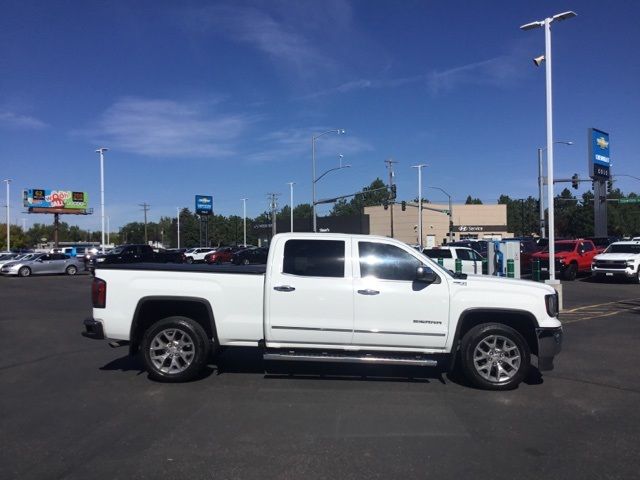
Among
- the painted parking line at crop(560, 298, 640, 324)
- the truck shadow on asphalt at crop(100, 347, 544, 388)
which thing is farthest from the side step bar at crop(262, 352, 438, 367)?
the painted parking line at crop(560, 298, 640, 324)

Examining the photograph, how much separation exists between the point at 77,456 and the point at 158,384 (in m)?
2.36

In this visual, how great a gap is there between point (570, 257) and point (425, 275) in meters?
22.0

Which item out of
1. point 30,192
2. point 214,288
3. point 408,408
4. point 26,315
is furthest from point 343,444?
point 30,192

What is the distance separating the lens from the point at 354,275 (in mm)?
7105

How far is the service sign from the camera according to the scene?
7881cm

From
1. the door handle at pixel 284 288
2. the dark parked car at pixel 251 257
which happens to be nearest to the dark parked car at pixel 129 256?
the dark parked car at pixel 251 257

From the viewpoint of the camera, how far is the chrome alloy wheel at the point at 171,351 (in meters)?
7.24

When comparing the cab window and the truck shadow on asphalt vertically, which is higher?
the cab window

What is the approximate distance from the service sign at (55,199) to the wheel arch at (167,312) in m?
80.6

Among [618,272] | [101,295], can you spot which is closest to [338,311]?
[101,295]

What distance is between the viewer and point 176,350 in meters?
7.26

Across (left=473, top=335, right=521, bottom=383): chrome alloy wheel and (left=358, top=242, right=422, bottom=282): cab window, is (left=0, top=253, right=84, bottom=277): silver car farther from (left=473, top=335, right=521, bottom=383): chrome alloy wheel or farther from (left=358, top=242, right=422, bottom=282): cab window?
(left=473, top=335, right=521, bottom=383): chrome alloy wheel

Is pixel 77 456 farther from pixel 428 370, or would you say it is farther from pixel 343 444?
pixel 428 370

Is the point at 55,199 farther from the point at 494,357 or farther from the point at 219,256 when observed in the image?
the point at 494,357
